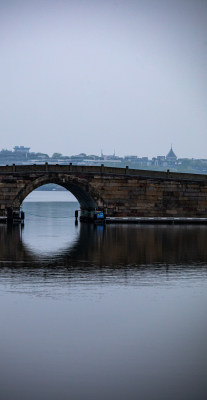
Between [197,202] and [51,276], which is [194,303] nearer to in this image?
[51,276]

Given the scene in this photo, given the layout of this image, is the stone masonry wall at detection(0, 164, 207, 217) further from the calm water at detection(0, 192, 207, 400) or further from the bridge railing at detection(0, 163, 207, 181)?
the calm water at detection(0, 192, 207, 400)

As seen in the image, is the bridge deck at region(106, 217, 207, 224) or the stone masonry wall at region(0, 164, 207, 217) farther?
the bridge deck at region(106, 217, 207, 224)

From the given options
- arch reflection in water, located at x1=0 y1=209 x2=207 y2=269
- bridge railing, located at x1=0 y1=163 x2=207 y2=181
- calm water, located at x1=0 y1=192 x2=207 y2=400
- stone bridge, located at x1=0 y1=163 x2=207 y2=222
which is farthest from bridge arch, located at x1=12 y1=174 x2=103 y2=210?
calm water, located at x1=0 y1=192 x2=207 y2=400

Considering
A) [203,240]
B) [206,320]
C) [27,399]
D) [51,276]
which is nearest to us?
[27,399]

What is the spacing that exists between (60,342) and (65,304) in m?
5.61

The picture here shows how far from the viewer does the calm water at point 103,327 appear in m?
18.2

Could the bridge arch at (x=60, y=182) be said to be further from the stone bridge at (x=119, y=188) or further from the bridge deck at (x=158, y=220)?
the bridge deck at (x=158, y=220)

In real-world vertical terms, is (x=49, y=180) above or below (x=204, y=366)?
above

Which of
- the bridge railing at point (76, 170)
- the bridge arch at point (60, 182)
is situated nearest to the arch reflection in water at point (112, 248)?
the bridge arch at point (60, 182)

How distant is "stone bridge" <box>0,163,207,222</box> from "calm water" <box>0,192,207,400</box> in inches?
1483

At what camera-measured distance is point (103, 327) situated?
2375 centimetres

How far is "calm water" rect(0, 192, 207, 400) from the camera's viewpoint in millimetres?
18188

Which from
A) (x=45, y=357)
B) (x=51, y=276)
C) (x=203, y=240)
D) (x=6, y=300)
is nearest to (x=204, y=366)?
(x=45, y=357)

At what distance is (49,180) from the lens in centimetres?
8219
